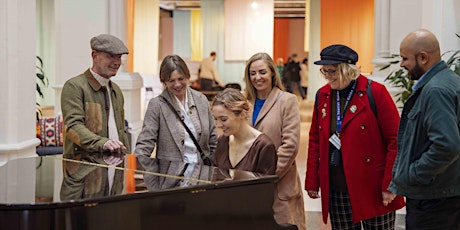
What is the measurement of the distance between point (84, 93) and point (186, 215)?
4.60 ft

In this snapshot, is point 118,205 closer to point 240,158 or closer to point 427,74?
point 240,158

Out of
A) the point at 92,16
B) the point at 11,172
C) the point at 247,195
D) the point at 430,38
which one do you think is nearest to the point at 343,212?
the point at 247,195

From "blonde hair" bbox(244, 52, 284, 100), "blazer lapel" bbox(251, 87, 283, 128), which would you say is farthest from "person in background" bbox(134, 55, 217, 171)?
"blazer lapel" bbox(251, 87, 283, 128)

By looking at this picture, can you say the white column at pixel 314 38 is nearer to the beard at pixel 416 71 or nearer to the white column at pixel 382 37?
→ the white column at pixel 382 37

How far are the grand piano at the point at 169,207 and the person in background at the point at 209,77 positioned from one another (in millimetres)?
17646

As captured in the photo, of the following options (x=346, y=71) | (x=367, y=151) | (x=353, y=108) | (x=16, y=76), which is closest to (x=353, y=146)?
(x=367, y=151)

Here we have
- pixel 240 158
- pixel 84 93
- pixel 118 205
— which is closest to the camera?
pixel 118 205

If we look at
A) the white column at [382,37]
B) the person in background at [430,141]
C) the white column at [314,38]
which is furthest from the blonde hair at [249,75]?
the white column at [314,38]

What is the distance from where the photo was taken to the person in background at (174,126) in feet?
13.4

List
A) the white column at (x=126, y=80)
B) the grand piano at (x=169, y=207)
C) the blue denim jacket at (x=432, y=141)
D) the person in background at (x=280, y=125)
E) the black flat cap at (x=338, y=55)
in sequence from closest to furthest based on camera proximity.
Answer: the grand piano at (x=169, y=207), the blue denim jacket at (x=432, y=141), the black flat cap at (x=338, y=55), the person in background at (x=280, y=125), the white column at (x=126, y=80)

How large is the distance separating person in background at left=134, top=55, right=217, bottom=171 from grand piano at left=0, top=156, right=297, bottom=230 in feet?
2.32

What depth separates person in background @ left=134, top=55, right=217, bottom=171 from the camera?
4.09 metres

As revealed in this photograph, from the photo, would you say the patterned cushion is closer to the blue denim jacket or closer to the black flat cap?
the black flat cap

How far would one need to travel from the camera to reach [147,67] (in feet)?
62.4
